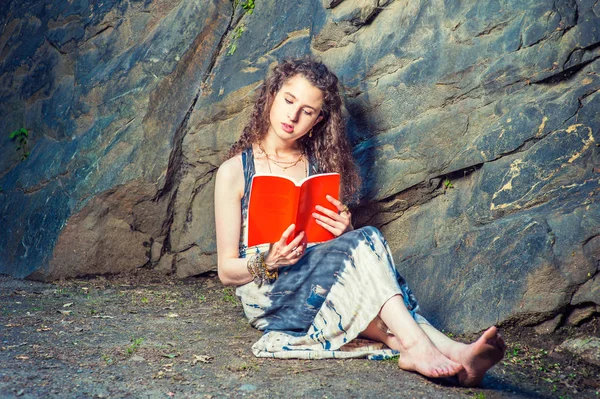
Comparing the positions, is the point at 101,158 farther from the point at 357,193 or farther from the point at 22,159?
the point at 357,193

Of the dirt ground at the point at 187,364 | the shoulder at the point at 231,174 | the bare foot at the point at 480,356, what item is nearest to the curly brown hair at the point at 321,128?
the shoulder at the point at 231,174

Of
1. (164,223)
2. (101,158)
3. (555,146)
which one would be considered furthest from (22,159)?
(555,146)

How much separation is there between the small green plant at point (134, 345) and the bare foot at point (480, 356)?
158 centimetres

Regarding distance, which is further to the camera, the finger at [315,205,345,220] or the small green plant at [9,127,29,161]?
the small green plant at [9,127,29,161]

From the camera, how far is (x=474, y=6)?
14.4 ft

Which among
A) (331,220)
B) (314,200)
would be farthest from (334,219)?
(314,200)

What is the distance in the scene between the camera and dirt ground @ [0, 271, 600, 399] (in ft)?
9.61

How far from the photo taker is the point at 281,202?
3.28m

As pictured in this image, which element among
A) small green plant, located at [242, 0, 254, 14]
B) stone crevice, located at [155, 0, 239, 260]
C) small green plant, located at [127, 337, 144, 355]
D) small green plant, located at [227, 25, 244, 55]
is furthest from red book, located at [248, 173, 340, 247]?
small green plant, located at [242, 0, 254, 14]

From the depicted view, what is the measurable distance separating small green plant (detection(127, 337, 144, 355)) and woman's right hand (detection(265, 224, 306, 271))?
795mm

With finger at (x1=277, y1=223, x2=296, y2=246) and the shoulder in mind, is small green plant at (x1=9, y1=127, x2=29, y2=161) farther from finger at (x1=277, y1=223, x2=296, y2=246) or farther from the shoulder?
finger at (x1=277, y1=223, x2=296, y2=246)

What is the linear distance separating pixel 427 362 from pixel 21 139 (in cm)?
444

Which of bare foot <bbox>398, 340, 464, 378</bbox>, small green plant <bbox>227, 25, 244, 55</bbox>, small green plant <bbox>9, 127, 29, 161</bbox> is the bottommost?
bare foot <bbox>398, 340, 464, 378</bbox>

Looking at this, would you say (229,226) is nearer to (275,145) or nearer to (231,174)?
(231,174)
